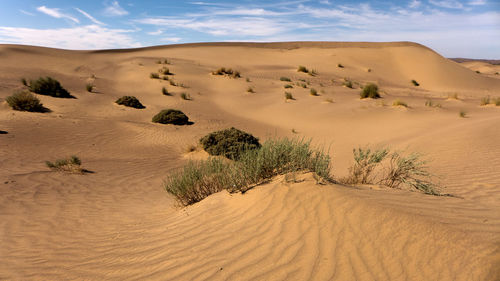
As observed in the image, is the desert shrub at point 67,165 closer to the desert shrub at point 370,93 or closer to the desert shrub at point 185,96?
the desert shrub at point 185,96

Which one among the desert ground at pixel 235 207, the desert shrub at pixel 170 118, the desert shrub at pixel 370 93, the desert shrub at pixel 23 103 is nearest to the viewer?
the desert ground at pixel 235 207

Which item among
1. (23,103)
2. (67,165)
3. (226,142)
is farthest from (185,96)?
(67,165)

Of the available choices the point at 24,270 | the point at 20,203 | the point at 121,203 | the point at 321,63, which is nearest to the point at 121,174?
the point at 121,203

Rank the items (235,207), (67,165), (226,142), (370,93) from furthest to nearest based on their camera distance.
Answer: (370,93) → (226,142) → (67,165) → (235,207)

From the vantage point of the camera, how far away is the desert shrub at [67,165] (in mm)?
8211

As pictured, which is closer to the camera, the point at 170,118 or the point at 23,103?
the point at 23,103

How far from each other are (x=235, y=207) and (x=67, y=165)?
6.12 meters

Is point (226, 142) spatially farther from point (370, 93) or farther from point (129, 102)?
point (370, 93)

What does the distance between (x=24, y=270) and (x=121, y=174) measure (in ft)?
16.5

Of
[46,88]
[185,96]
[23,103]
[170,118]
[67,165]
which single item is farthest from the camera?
[185,96]

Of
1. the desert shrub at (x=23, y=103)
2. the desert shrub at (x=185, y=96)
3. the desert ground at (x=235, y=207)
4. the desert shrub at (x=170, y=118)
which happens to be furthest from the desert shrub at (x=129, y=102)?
the desert shrub at (x=23, y=103)

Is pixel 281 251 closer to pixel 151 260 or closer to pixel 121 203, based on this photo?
pixel 151 260

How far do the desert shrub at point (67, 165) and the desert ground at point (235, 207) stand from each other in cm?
29

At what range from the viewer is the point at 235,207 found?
4.32 m
